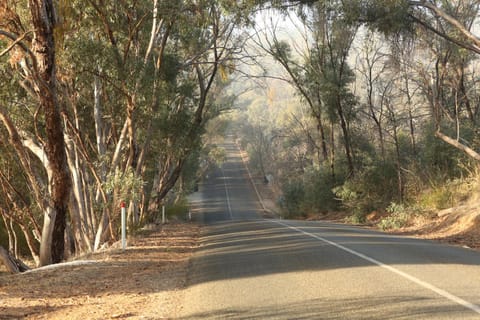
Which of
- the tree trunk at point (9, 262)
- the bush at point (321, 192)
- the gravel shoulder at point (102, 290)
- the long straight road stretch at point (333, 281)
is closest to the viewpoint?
the long straight road stretch at point (333, 281)

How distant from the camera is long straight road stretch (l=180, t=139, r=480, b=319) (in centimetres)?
627

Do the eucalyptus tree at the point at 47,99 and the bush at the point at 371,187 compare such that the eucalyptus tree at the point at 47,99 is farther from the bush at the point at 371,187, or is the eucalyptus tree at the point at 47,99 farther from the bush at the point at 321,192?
the bush at the point at 321,192

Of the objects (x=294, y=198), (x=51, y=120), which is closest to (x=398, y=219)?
(x=51, y=120)

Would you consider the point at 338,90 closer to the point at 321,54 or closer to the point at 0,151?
the point at 321,54

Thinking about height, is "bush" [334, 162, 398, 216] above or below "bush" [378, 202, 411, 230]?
above

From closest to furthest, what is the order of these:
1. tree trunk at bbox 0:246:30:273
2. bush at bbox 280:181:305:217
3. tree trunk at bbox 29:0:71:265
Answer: tree trunk at bbox 29:0:71:265 < tree trunk at bbox 0:246:30:273 < bush at bbox 280:181:305:217

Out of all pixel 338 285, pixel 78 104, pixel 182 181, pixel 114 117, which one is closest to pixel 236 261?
pixel 338 285

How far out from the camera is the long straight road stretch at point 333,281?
6273 mm

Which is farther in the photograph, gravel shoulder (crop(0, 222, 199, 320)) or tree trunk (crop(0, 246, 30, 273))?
tree trunk (crop(0, 246, 30, 273))

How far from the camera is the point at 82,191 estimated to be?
71.9ft

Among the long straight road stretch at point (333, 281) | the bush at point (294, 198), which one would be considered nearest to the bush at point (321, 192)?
the bush at point (294, 198)

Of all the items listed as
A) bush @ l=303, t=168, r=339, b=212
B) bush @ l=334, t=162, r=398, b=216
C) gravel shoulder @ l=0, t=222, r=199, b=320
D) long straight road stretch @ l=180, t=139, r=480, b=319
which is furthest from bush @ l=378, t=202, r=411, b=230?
bush @ l=303, t=168, r=339, b=212

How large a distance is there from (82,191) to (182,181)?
28.1 m

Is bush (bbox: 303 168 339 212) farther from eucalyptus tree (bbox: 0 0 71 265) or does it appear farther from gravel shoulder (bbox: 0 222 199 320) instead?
gravel shoulder (bbox: 0 222 199 320)
